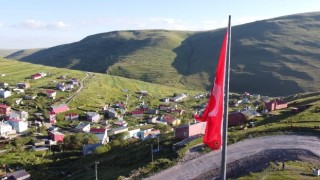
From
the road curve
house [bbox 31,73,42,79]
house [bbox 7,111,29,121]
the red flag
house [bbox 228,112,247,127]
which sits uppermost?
the red flag

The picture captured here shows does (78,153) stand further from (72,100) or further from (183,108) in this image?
(183,108)

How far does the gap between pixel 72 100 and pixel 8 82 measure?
121ft

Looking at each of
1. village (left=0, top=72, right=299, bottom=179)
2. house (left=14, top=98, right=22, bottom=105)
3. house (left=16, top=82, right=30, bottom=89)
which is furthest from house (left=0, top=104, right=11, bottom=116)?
house (left=16, top=82, right=30, bottom=89)

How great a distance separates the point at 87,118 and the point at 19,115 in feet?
63.9

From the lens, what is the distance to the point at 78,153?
75375 mm

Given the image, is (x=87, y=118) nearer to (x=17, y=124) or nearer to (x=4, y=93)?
(x=17, y=124)

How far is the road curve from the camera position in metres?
36.1

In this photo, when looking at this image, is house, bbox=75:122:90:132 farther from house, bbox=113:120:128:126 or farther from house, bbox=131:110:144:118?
house, bbox=131:110:144:118

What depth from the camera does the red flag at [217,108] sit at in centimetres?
1280

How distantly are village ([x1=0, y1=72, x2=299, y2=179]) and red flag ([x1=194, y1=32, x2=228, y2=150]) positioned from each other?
39.9 m

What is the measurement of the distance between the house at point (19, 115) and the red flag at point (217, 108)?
325 ft

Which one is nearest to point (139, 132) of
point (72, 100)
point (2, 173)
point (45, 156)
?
point (45, 156)

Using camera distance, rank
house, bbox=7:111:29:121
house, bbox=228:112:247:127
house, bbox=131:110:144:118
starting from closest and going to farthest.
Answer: house, bbox=228:112:247:127, house, bbox=7:111:29:121, house, bbox=131:110:144:118

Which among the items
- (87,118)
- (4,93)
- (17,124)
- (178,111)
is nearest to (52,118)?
(87,118)
